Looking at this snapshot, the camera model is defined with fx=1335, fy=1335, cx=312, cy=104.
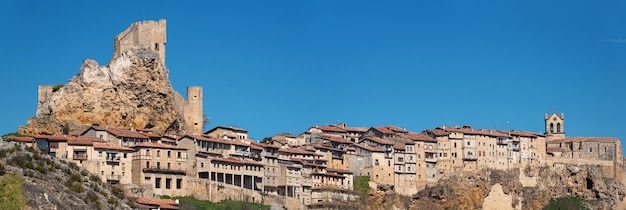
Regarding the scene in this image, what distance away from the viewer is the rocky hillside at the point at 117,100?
319ft

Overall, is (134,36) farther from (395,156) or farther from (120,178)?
(395,156)

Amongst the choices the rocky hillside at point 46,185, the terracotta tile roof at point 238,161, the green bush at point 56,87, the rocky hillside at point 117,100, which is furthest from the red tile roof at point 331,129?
the rocky hillside at point 46,185

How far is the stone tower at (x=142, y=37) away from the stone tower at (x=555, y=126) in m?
58.4

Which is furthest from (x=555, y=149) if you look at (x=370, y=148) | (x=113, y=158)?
(x=113, y=158)

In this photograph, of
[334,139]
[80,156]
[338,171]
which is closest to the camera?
[80,156]

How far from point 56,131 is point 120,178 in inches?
326

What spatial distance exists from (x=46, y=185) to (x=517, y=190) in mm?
62580

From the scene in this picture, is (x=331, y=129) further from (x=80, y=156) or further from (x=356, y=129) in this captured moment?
(x=80, y=156)

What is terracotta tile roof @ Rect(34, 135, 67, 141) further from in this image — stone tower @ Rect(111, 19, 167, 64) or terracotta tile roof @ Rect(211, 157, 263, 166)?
stone tower @ Rect(111, 19, 167, 64)

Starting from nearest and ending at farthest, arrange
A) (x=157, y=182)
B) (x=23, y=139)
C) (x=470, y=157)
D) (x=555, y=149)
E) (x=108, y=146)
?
(x=23, y=139)
(x=108, y=146)
(x=157, y=182)
(x=470, y=157)
(x=555, y=149)

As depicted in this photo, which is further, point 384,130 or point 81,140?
point 384,130

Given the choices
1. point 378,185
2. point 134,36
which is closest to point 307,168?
point 378,185

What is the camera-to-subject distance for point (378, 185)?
4444 inches

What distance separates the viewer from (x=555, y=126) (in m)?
148
